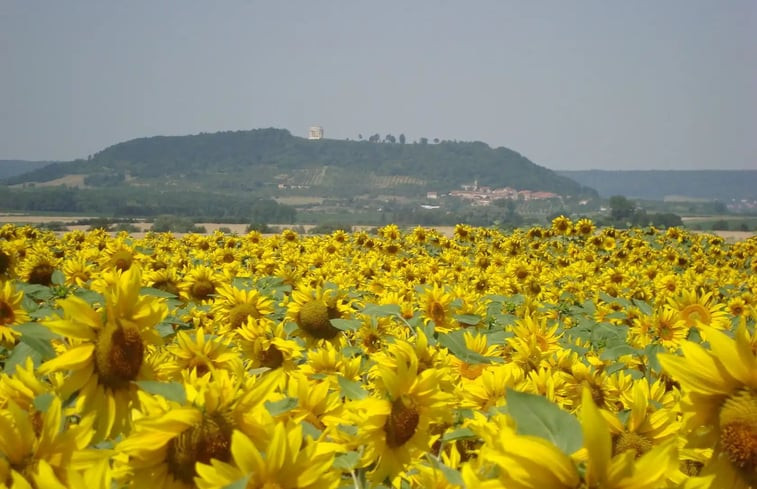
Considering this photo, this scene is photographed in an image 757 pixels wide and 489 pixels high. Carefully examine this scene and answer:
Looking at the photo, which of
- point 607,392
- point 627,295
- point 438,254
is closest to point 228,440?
point 607,392

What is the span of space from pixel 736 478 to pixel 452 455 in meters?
0.72

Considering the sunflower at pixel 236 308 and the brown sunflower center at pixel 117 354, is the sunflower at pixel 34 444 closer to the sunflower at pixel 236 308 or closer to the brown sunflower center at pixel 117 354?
the brown sunflower center at pixel 117 354

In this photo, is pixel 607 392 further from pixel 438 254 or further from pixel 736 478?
pixel 438 254

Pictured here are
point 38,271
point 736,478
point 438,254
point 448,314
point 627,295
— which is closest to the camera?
point 736,478

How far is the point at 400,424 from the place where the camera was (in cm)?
187

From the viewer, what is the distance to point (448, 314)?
4.50 metres

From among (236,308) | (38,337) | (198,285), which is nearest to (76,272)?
(198,285)

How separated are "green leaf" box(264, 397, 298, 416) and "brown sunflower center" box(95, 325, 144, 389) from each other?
488mm

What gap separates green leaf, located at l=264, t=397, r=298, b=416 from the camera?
152 cm

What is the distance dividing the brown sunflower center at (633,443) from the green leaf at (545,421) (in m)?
1.01

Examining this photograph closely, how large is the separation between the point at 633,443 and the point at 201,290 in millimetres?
3995

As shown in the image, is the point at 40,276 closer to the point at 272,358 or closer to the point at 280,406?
the point at 272,358

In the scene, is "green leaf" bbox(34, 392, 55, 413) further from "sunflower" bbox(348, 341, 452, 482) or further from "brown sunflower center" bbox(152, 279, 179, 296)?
"brown sunflower center" bbox(152, 279, 179, 296)

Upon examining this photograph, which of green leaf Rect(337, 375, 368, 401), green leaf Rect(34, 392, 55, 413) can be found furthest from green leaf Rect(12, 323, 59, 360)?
green leaf Rect(337, 375, 368, 401)
